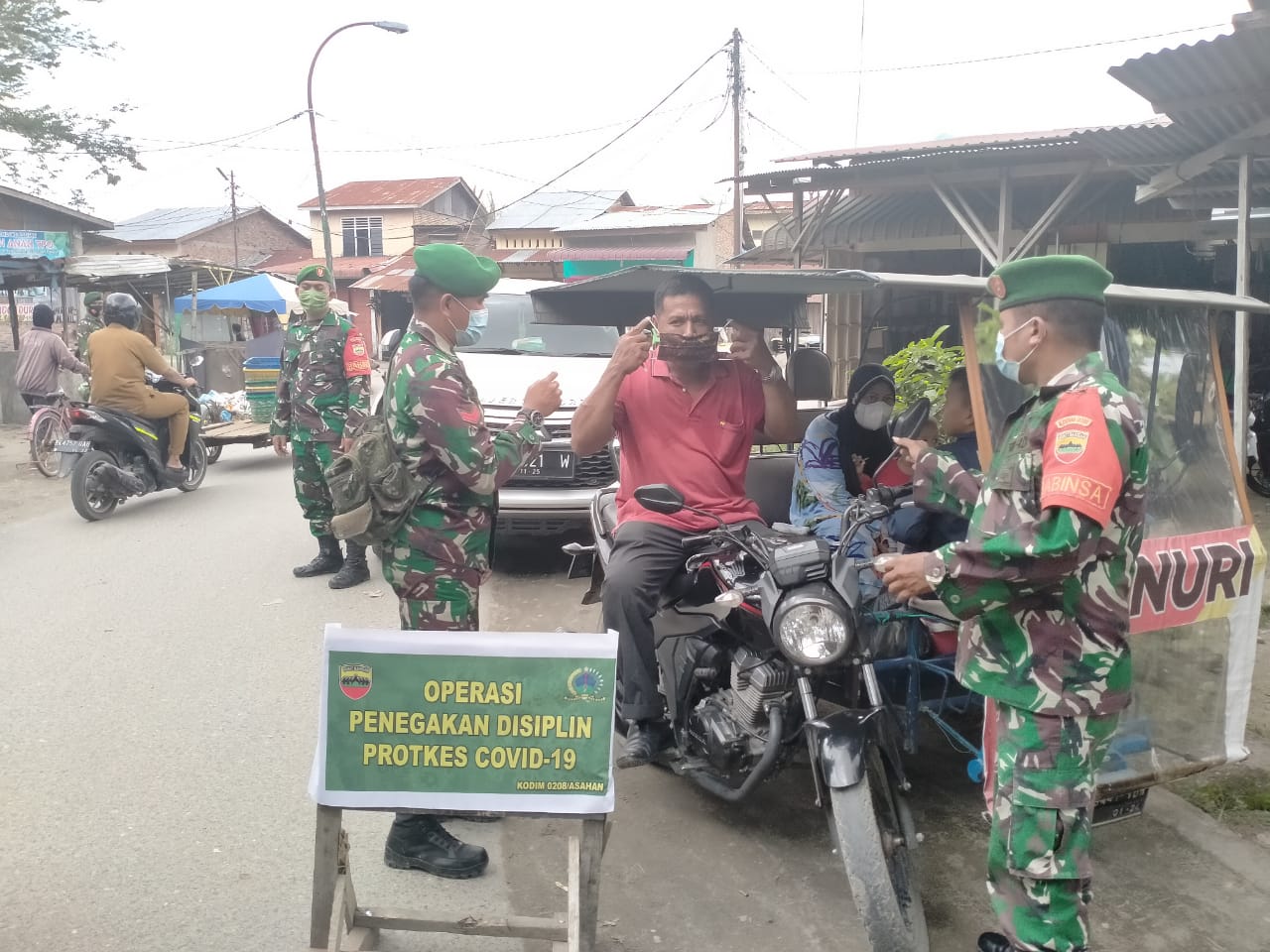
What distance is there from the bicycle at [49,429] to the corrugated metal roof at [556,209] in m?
27.3

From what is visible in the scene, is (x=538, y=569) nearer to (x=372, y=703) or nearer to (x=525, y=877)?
(x=525, y=877)

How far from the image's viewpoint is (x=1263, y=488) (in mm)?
9398

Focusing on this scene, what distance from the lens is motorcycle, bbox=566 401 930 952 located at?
8.77 feet

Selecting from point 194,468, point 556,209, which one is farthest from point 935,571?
point 556,209

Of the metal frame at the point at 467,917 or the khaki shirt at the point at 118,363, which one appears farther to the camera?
the khaki shirt at the point at 118,363

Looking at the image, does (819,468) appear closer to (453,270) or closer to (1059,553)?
(453,270)

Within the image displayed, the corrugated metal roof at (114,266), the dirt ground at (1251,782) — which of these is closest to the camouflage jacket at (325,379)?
the dirt ground at (1251,782)

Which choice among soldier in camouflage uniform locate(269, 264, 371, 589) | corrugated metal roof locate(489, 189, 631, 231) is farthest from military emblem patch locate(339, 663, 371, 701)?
corrugated metal roof locate(489, 189, 631, 231)

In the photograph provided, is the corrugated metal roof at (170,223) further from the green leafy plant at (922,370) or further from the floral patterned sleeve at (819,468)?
the floral patterned sleeve at (819,468)

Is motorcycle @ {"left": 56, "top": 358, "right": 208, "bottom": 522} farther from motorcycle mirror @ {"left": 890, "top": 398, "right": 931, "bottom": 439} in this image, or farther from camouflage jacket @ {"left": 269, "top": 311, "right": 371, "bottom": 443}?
motorcycle mirror @ {"left": 890, "top": 398, "right": 931, "bottom": 439}

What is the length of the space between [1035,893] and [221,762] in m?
3.16

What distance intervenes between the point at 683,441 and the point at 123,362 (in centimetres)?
680

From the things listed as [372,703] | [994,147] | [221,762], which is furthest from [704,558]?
[994,147]

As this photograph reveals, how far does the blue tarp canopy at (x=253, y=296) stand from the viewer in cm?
1903
